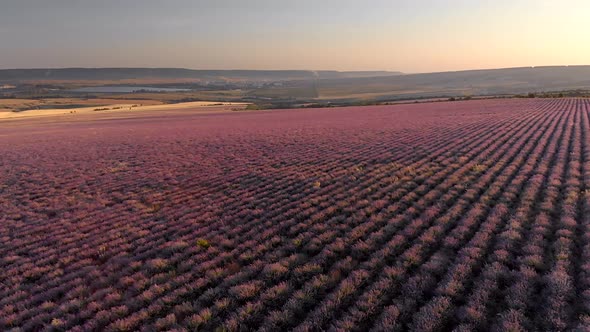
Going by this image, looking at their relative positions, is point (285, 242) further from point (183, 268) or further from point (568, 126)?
point (568, 126)

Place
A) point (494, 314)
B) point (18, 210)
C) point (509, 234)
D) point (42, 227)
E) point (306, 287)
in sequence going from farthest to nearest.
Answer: point (18, 210)
point (42, 227)
point (509, 234)
point (306, 287)
point (494, 314)

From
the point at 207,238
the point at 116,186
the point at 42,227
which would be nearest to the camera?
the point at 207,238

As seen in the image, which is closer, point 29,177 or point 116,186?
point 116,186

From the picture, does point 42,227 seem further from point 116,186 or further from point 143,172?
point 143,172

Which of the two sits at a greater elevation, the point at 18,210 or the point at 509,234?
the point at 509,234

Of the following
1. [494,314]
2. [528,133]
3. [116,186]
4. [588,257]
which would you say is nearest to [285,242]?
[494,314]

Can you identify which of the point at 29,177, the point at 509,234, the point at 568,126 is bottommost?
the point at 29,177
